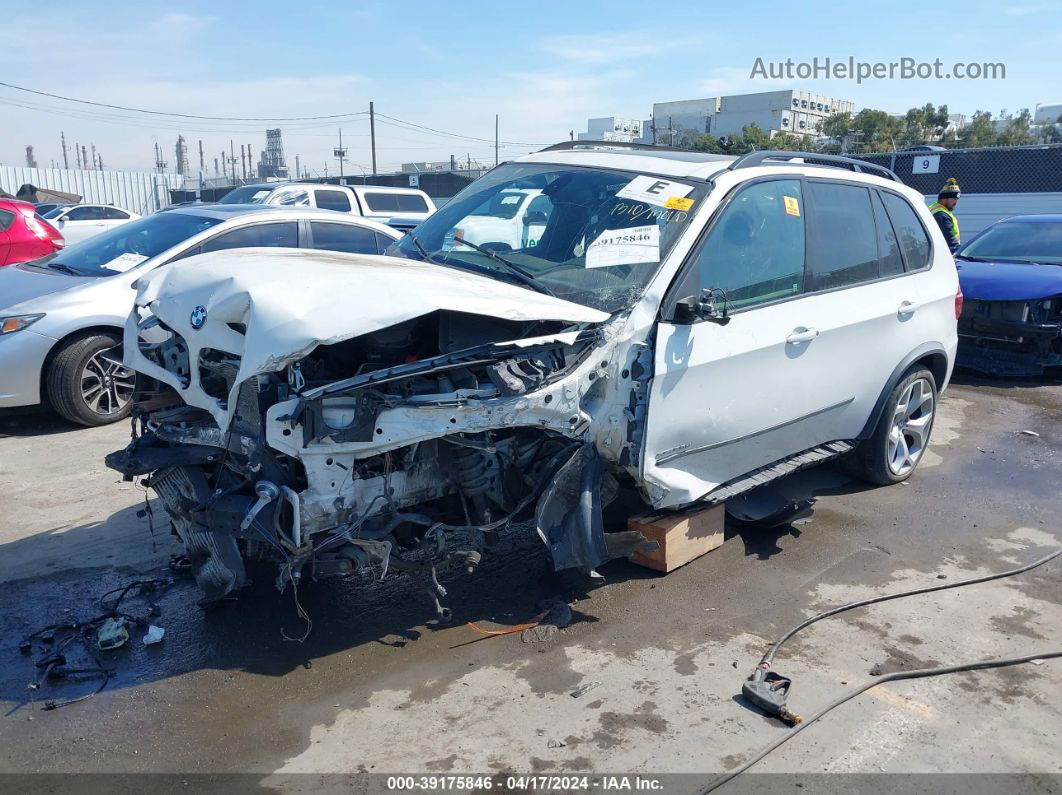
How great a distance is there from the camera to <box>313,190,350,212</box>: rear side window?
15.0 metres

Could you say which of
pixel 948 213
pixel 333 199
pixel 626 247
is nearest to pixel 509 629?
pixel 626 247

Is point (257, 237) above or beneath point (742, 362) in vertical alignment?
above

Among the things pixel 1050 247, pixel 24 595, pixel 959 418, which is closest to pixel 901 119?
pixel 1050 247

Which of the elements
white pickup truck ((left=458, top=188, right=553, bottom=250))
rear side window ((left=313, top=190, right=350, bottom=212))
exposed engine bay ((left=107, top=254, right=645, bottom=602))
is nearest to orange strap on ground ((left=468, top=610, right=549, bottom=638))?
exposed engine bay ((left=107, top=254, right=645, bottom=602))

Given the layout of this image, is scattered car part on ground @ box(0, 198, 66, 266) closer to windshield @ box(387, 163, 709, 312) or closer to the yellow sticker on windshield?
windshield @ box(387, 163, 709, 312)

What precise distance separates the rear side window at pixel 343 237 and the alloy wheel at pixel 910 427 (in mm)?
4793

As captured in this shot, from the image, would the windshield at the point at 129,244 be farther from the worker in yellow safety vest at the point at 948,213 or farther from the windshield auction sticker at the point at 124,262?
the worker in yellow safety vest at the point at 948,213

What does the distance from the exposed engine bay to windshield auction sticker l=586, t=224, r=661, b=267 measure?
440 millimetres

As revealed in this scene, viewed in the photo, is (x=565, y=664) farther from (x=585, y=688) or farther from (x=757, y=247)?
(x=757, y=247)

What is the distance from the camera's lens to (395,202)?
16375 millimetres

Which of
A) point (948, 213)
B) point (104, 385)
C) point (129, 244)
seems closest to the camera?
point (104, 385)

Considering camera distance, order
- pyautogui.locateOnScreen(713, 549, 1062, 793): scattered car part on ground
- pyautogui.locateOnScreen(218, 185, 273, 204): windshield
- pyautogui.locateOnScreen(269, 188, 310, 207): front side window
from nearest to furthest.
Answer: pyautogui.locateOnScreen(713, 549, 1062, 793): scattered car part on ground < pyautogui.locateOnScreen(269, 188, 310, 207): front side window < pyautogui.locateOnScreen(218, 185, 273, 204): windshield

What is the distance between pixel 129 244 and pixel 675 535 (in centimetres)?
562

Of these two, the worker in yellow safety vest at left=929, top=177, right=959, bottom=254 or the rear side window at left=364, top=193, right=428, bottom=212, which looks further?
the rear side window at left=364, top=193, right=428, bottom=212
